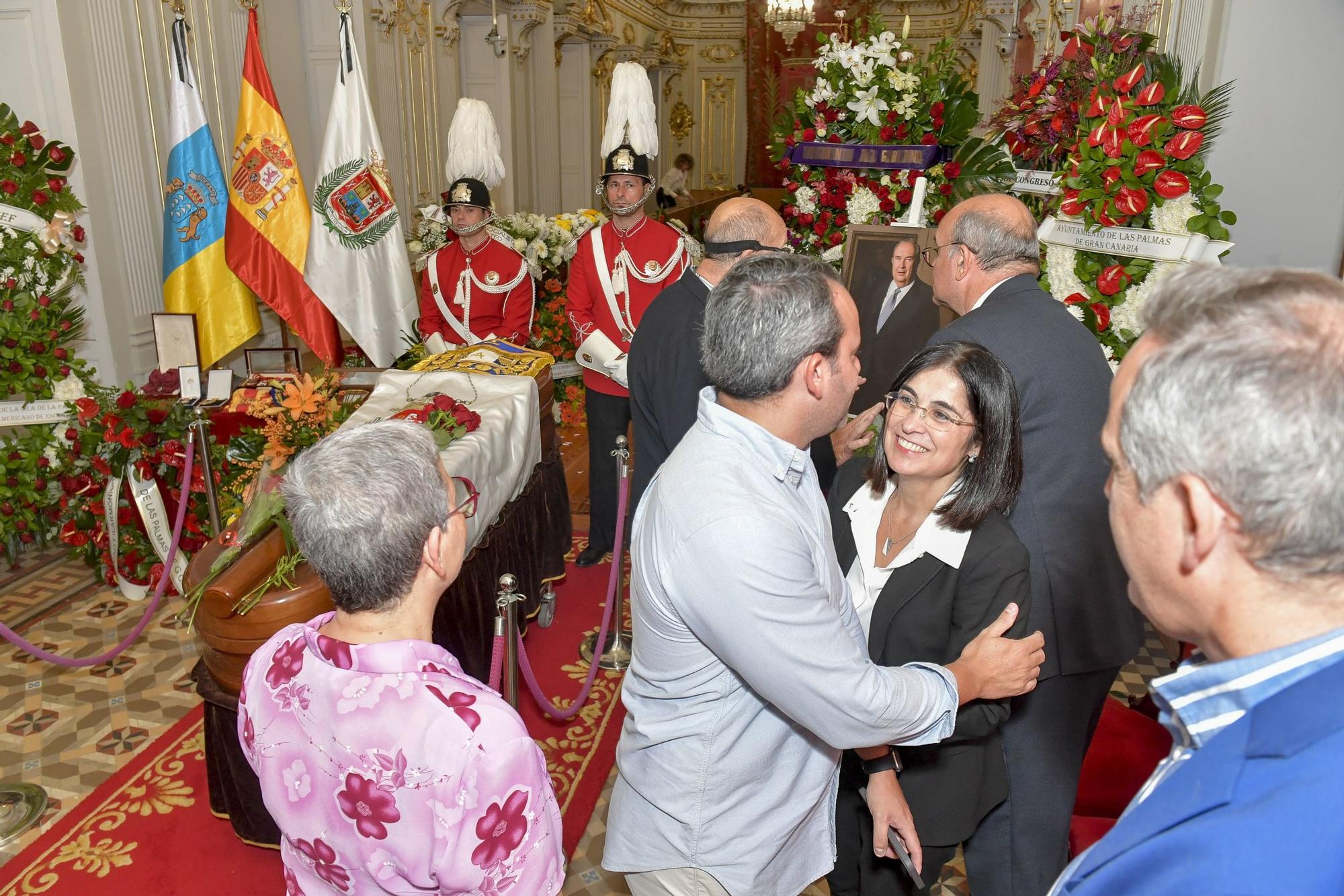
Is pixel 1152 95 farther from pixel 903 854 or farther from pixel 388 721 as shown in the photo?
pixel 388 721

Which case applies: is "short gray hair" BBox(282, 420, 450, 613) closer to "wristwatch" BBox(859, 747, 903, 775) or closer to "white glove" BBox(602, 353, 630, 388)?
"wristwatch" BBox(859, 747, 903, 775)

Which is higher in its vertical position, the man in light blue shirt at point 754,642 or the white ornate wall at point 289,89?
the white ornate wall at point 289,89

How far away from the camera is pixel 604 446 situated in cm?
475

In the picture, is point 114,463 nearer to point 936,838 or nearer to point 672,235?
point 672,235

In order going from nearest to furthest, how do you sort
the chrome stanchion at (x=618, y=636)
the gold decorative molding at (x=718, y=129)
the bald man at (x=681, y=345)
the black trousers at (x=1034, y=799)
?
the black trousers at (x=1034, y=799), the bald man at (x=681, y=345), the chrome stanchion at (x=618, y=636), the gold decorative molding at (x=718, y=129)

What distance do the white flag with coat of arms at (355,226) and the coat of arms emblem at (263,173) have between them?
0.27m

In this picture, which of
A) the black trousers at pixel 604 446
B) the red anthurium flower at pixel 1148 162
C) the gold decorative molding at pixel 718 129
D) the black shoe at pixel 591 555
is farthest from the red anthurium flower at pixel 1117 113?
the gold decorative molding at pixel 718 129

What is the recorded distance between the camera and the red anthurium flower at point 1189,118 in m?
2.79

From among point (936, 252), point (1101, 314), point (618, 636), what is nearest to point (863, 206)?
point (1101, 314)

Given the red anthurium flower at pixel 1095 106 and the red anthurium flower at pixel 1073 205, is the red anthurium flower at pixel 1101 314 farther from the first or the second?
the red anthurium flower at pixel 1095 106

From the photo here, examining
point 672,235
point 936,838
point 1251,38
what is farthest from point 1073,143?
point 936,838

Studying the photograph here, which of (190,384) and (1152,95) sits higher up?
(1152,95)

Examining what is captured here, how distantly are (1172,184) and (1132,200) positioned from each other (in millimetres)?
121

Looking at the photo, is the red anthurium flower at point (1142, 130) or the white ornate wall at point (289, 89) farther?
the white ornate wall at point (289, 89)
